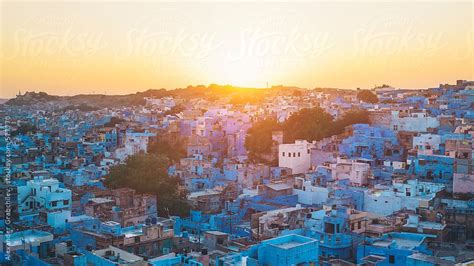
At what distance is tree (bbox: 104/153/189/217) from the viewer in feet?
59.5

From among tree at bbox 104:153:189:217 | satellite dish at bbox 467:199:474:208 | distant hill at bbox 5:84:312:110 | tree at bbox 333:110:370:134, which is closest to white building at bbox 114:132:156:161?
tree at bbox 104:153:189:217

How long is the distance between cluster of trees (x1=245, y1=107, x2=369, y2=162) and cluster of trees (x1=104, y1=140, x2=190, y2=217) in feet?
16.3

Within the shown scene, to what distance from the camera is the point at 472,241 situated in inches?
541

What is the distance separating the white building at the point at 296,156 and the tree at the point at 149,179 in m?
4.36

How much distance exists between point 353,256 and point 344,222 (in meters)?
0.83

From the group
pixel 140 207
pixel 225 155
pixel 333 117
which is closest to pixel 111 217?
pixel 140 207

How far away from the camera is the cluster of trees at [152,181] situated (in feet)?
58.0

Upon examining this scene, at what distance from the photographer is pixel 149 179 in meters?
19.7

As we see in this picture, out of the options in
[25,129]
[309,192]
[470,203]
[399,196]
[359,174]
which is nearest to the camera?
[470,203]

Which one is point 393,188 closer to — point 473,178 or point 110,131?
point 473,178

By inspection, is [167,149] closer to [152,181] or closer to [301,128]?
[301,128]

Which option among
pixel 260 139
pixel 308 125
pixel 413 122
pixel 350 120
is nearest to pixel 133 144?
pixel 260 139

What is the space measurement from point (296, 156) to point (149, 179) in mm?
5847

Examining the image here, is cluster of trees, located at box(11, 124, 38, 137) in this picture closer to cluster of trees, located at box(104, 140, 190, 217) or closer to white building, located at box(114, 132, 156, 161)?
white building, located at box(114, 132, 156, 161)
